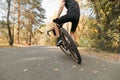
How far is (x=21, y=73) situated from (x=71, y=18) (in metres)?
2.41

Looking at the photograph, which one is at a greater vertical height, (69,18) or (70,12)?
(70,12)

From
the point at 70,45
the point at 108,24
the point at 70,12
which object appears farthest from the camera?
the point at 108,24

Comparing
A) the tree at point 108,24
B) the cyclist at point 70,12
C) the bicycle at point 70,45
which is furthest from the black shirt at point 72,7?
the tree at point 108,24

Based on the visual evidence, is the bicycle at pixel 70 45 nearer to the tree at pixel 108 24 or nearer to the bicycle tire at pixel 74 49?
the bicycle tire at pixel 74 49

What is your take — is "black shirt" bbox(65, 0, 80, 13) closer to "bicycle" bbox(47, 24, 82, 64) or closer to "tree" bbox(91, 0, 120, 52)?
"bicycle" bbox(47, 24, 82, 64)

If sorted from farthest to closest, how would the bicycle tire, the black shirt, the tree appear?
the tree < the black shirt < the bicycle tire

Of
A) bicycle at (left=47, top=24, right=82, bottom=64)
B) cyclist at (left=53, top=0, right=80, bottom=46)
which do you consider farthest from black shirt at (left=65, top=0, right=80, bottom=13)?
bicycle at (left=47, top=24, right=82, bottom=64)

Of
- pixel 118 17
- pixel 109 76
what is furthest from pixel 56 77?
pixel 118 17

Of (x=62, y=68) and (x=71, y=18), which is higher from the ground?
(x=71, y=18)

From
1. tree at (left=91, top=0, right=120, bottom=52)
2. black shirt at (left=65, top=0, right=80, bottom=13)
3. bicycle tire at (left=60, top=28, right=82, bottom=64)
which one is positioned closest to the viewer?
bicycle tire at (left=60, top=28, right=82, bottom=64)

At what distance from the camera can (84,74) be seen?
18.0ft

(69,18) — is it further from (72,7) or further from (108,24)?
(108,24)

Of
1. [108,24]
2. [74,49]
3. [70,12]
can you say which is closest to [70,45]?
[74,49]

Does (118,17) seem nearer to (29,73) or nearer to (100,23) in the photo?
(100,23)
